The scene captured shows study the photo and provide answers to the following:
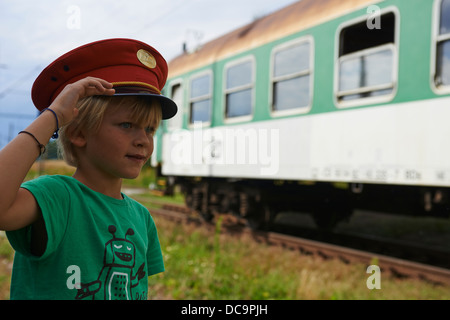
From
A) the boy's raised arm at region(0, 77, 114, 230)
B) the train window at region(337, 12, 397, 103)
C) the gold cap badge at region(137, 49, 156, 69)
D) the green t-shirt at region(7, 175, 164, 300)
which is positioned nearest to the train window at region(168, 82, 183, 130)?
the train window at region(337, 12, 397, 103)

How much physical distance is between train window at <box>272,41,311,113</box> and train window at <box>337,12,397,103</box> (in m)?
0.55

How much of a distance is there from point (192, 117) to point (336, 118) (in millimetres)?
3677

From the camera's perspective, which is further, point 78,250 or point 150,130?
point 150,130

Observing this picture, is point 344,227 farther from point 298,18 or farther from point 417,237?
point 298,18

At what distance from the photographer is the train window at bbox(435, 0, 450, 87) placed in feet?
14.8

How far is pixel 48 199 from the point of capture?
1.18m

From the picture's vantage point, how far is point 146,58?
1499 millimetres

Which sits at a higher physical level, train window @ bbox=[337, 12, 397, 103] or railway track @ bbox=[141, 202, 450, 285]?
train window @ bbox=[337, 12, 397, 103]

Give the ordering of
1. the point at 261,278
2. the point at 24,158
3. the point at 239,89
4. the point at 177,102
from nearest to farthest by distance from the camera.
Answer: the point at 24,158, the point at 261,278, the point at 239,89, the point at 177,102

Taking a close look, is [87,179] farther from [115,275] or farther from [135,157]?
[115,275]

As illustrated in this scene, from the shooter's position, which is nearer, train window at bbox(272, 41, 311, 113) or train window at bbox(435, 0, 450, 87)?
train window at bbox(435, 0, 450, 87)

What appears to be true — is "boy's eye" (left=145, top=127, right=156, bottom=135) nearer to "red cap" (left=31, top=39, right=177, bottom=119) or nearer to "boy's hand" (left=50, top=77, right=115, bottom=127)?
"red cap" (left=31, top=39, right=177, bottom=119)

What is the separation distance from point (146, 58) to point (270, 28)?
225 inches

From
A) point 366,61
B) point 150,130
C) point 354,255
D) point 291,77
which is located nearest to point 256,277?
point 354,255
